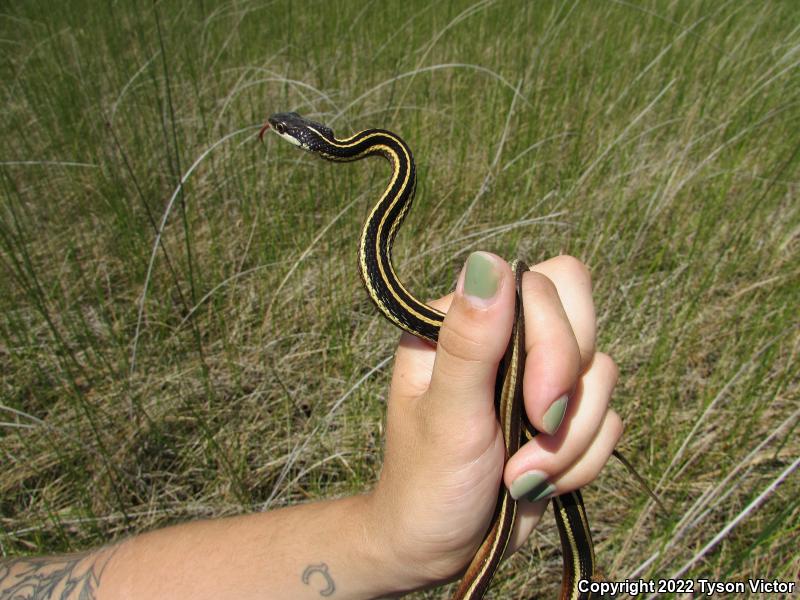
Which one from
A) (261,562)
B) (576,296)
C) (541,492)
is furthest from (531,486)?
(261,562)

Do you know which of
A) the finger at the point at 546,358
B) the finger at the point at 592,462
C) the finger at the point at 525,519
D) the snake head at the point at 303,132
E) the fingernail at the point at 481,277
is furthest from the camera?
the snake head at the point at 303,132

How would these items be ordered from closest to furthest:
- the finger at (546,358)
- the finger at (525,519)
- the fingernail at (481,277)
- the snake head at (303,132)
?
the fingernail at (481,277), the finger at (546,358), the finger at (525,519), the snake head at (303,132)

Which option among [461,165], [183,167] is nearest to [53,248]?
[183,167]

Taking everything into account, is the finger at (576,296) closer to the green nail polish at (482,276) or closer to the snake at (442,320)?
the snake at (442,320)

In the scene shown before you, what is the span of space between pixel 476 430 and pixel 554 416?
191 millimetres

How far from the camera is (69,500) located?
77.0 inches

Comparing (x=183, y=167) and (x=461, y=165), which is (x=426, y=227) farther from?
(x=183, y=167)

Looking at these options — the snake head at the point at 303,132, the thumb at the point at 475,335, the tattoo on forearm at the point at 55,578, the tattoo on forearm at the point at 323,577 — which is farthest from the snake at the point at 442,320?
the tattoo on forearm at the point at 55,578

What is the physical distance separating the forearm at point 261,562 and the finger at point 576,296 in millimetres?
725

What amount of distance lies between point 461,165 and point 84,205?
7.50 feet

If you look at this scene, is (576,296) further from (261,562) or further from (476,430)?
(261,562)

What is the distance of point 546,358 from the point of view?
3.87 ft

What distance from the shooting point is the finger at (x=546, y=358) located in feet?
3.79

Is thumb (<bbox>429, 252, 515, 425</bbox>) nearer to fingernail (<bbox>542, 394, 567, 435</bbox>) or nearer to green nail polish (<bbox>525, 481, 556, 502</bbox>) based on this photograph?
fingernail (<bbox>542, 394, 567, 435</bbox>)
